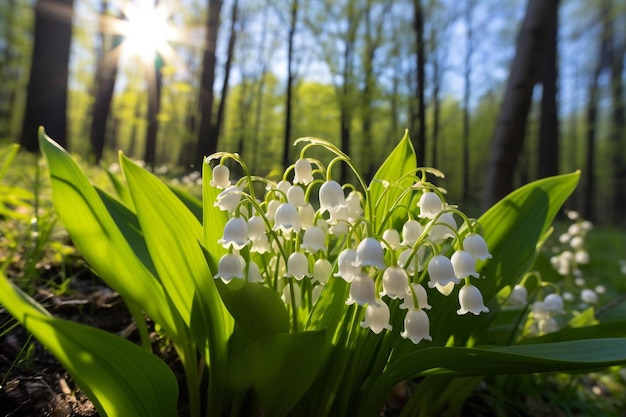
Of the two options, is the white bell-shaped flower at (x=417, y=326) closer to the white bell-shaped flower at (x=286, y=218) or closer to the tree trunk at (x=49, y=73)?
the white bell-shaped flower at (x=286, y=218)

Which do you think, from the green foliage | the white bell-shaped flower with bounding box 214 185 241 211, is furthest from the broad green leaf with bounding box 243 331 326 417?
the white bell-shaped flower with bounding box 214 185 241 211

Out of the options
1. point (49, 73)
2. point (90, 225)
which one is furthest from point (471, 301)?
point (49, 73)

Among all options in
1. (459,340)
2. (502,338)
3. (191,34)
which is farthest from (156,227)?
(191,34)

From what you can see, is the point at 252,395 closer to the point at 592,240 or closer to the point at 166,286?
the point at 166,286

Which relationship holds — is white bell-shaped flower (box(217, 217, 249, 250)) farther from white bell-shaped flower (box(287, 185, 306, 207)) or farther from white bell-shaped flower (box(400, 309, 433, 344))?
white bell-shaped flower (box(400, 309, 433, 344))

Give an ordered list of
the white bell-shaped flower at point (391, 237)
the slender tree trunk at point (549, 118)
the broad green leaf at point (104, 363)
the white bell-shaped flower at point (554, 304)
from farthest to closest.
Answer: the slender tree trunk at point (549, 118)
the white bell-shaped flower at point (554, 304)
the white bell-shaped flower at point (391, 237)
the broad green leaf at point (104, 363)

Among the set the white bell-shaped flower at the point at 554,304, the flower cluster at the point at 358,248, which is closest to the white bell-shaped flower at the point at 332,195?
the flower cluster at the point at 358,248
